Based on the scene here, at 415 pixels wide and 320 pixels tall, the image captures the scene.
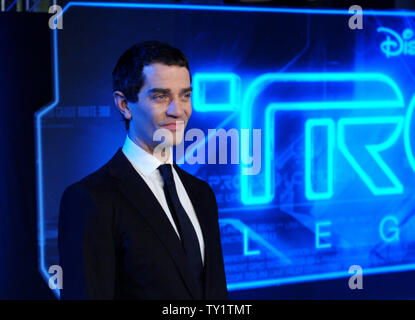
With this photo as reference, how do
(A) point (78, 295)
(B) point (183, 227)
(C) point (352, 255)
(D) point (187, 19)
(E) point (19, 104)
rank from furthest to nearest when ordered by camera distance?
1. (C) point (352, 255)
2. (D) point (187, 19)
3. (E) point (19, 104)
4. (B) point (183, 227)
5. (A) point (78, 295)

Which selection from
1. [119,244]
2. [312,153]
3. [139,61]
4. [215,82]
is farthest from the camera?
[312,153]

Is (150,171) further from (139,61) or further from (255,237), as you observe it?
(255,237)

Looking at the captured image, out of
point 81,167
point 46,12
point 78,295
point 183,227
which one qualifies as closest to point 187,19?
point 46,12

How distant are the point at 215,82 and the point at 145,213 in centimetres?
128

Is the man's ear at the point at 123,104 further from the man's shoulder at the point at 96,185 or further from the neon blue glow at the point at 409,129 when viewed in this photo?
the neon blue glow at the point at 409,129

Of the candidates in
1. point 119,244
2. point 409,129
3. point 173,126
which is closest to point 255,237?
point 409,129

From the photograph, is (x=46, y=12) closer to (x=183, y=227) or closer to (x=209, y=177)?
(x=209, y=177)

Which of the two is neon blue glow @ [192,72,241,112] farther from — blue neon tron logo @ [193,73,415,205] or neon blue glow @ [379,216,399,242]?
neon blue glow @ [379,216,399,242]

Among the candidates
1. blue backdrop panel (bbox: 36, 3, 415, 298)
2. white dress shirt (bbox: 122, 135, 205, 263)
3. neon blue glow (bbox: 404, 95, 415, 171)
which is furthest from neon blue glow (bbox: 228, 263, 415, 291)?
white dress shirt (bbox: 122, 135, 205, 263)

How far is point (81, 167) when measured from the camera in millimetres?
2387

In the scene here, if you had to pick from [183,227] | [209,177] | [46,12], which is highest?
[46,12]

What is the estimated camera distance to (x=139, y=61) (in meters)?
1.45

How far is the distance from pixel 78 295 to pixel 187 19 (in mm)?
1518

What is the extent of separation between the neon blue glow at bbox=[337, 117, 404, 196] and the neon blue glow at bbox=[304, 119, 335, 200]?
0.16 feet
